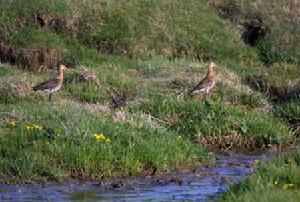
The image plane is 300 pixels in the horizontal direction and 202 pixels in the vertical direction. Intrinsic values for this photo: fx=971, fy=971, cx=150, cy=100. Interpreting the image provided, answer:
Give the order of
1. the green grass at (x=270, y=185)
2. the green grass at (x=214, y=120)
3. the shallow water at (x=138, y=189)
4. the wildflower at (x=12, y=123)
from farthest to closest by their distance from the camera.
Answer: the green grass at (x=214, y=120)
the wildflower at (x=12, y=123)
the shallow water at (x=138, y=189)
the green grass at (x=270, y=185)

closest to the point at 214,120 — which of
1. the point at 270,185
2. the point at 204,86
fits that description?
the point at 204,86

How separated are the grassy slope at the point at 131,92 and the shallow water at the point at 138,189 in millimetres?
265

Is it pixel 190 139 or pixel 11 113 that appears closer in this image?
pixel 11 113

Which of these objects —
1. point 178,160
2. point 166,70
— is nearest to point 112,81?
point 166,70

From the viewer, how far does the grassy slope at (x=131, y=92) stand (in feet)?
40.9

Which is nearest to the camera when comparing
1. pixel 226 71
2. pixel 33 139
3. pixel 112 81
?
pixel 33 139

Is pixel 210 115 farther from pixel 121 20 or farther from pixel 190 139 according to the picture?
pixel 121 20

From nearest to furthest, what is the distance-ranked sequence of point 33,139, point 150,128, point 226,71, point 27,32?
point 33,139, point 150,128, point 226,71, point 27,32

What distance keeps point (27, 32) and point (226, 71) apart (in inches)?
176

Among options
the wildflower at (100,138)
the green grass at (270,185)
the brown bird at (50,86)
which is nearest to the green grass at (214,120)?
the brown bird at (50,86)

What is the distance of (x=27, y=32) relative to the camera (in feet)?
67.4

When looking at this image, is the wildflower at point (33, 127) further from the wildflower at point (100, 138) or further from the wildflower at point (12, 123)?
the wildflower at point (100, 138)

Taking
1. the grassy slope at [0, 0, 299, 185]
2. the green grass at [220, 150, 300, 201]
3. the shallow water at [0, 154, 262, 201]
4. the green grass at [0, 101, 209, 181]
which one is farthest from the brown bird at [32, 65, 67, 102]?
the green grass at [220, 150, 300, 201]

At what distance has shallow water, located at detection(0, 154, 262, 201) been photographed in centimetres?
1134
